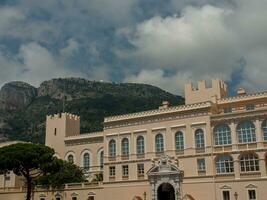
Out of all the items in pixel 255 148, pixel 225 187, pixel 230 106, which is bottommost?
pixel 225 187

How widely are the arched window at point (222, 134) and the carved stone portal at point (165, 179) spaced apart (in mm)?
5991

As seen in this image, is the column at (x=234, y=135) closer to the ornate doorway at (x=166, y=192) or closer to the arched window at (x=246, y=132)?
the arched window at (x=246, y=132)

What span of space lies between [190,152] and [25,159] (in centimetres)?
2339

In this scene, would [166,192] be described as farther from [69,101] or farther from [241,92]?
[69,101]

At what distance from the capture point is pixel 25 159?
5597cm

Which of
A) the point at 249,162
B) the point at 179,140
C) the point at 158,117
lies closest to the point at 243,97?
the point at 249,162

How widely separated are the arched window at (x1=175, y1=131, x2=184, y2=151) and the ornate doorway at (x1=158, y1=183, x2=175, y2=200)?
501 centimetres

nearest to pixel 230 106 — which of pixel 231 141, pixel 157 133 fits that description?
pixel 231 141

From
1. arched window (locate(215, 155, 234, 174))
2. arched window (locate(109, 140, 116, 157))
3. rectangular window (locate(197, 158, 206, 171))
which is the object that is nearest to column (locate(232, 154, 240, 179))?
arched window (locate(215, 155, 234, 174))

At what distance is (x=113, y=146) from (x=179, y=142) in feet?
33.2

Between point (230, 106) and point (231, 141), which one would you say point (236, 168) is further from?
point (230, 106)

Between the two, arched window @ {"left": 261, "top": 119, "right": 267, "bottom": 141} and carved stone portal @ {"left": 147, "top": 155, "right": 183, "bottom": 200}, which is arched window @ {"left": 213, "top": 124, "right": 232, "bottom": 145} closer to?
arched window @ {"left": 261, "top": 119, "right": 267, "bottom": 141}

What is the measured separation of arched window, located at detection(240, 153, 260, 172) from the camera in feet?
147

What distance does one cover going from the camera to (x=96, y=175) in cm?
6122
